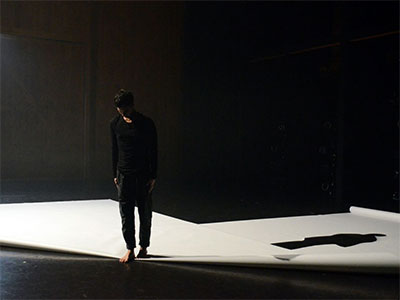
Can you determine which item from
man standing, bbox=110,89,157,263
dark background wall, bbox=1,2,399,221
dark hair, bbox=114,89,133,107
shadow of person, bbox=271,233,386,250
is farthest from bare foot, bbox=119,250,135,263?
dark background wall, bbox=1,2,399,221

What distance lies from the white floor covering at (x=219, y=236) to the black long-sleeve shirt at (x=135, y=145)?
64 centimetres

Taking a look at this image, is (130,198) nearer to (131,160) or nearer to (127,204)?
(127,204)

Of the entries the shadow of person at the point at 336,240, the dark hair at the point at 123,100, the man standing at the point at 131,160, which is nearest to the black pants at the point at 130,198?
the man standing at the point at 131,160

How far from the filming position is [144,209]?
11.9 ft

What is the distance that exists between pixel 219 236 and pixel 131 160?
124cm

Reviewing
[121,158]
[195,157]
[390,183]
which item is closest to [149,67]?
[195,157]

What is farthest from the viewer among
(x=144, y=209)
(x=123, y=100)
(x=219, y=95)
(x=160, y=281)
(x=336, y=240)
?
(x=219, y=95)

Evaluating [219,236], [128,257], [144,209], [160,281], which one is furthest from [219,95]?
[160,281]

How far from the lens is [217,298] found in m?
2.85

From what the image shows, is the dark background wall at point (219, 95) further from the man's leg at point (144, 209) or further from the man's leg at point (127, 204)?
the man's leg at point (127, 204)

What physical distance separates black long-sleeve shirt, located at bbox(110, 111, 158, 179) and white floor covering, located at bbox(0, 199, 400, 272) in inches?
25.1

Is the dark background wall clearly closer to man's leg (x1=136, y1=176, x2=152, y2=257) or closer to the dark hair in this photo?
man's leg (x1=136, y1=176, x2=152, y2=257)

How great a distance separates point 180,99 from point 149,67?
34.0 inches

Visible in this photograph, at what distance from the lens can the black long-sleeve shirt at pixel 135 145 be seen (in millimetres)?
3529
